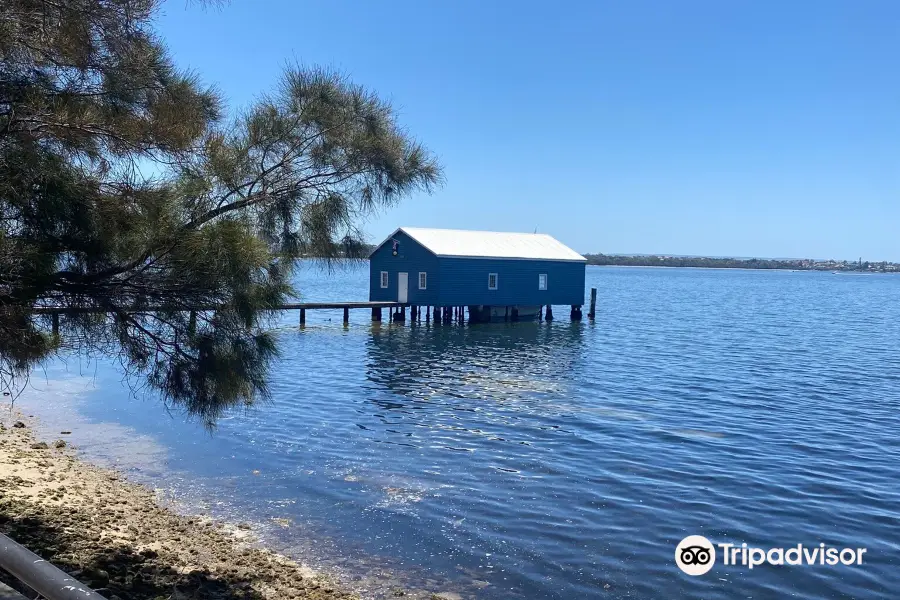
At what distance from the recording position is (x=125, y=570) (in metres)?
6.91

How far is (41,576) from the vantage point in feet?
10.9

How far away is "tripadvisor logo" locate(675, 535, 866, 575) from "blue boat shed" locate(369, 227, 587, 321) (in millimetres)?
27800

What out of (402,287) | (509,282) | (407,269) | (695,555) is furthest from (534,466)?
(509,282)

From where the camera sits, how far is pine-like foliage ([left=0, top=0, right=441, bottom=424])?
4974mm

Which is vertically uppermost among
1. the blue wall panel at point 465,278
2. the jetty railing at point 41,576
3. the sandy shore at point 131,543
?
the blue wall panel at point 465,278

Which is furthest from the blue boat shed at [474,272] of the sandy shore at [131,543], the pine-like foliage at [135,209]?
the pine-like foliage at [135,209]

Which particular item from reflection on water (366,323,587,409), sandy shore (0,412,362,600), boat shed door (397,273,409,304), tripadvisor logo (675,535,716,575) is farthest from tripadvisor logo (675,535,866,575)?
boat shed door (397,273,409,304)

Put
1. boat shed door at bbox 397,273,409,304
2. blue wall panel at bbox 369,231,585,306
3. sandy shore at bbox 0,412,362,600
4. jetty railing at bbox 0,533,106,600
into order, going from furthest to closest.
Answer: boat shed door at bbox 397,273,409,304, blue wall panel at bbox 369,231,585,306, sandy shore at bbox 0,412,362,600, jetty railing at bbox 0,533,106,600

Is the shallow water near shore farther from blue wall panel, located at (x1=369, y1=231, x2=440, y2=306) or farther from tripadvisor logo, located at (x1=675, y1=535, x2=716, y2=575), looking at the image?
blue wall panel, located at (x1=369, y1=231, x2=440, y2=306)

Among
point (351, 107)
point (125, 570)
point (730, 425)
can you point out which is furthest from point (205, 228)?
point (730, 425)

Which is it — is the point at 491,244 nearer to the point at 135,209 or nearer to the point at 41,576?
the point at 135,209

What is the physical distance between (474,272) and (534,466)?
25366 millimetres

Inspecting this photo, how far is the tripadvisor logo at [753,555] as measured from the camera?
906cm

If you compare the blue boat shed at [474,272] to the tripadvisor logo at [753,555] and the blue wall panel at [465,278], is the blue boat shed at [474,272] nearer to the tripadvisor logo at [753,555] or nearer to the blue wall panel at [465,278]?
the blue wall panel at [465,278]
